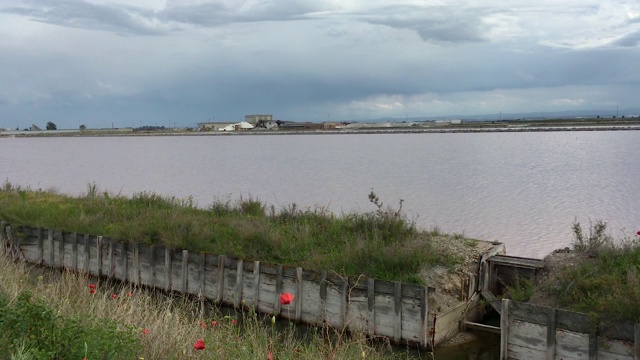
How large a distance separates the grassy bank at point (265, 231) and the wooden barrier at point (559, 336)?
265cm

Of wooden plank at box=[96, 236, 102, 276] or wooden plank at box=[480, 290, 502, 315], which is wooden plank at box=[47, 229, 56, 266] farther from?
wooden plank at box=[480, 290, 502, 315]

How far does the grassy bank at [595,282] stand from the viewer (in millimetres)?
10961

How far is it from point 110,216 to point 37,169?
5111 cm

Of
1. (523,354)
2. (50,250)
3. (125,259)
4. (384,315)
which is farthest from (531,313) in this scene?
(50,250)

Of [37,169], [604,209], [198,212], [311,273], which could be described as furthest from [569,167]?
[37,169]

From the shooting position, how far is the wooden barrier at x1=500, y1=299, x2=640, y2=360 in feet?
35.0

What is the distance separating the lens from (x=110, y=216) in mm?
21672

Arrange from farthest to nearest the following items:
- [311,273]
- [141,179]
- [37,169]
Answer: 1. [37,169]
2. [141,179]
3. [311,273]

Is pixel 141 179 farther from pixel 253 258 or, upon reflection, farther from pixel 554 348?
pixel 554 348

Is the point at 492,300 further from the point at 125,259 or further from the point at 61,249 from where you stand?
the point at 61,249

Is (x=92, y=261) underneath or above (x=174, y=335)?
underneath

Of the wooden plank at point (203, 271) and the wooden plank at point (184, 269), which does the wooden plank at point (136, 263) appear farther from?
the wooden plank at point (203, 271)

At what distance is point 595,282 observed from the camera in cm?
1223

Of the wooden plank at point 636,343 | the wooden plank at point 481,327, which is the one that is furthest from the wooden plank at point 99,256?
the wooden plank at point 636,343
